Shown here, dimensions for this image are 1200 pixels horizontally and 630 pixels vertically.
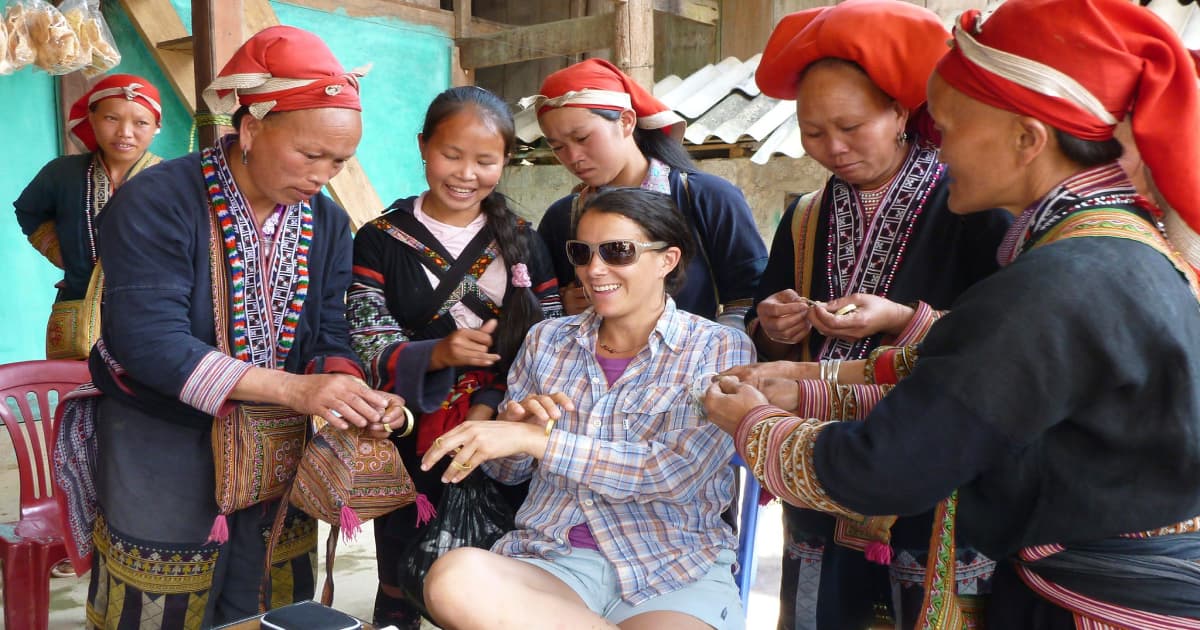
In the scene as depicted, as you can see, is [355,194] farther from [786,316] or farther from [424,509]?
[786,316]

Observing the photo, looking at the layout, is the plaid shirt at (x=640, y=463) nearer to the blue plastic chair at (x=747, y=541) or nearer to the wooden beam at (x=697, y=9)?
the blue plastic chair at (x=747, y=541)

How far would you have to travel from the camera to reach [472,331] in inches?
105

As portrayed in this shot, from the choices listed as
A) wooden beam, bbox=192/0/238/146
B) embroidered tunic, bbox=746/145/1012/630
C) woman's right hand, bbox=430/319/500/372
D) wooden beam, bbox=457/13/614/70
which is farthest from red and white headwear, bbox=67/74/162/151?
embroidered tunic, bbox=746/145/1012/630

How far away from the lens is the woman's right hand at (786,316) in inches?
92.4

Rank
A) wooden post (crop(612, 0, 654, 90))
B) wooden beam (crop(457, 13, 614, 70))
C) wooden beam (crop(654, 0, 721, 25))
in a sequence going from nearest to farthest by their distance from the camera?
1. wooden post (crop(612, 0, 654, 90))
2. wooden beam (crop(457, 13, 614, 70))
3. wooden beam (crop(654, 0, 721, 25))

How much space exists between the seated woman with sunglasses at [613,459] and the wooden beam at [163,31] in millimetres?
3589

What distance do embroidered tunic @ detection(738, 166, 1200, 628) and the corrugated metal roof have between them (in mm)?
5246

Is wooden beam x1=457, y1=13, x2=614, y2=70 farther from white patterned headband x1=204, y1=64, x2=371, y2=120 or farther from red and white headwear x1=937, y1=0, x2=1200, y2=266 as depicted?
red and white headwear x1=937, y1=0, x2=1200, y2=266

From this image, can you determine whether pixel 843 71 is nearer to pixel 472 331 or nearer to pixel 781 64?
pixel 781 64

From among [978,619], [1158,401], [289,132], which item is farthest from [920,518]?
[289,132]

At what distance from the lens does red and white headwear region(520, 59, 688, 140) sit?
9.77ft

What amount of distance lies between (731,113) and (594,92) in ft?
15.6

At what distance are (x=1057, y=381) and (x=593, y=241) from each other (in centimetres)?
141

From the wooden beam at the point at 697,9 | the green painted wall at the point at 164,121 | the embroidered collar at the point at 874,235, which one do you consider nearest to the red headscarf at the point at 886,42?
the embroidered collar at the point at 874,235
